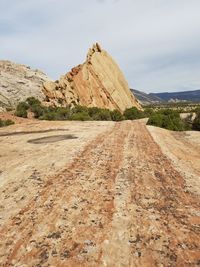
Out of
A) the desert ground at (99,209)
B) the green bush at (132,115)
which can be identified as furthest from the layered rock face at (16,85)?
the desert ground at (99,209)

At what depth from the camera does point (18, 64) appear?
5305 inches

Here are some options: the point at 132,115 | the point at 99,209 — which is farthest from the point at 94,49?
the point at 99,209

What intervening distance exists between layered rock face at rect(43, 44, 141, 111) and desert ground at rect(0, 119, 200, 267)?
70948 millimetres

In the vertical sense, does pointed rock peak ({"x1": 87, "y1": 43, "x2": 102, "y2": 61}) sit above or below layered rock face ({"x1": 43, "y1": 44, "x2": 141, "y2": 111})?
above

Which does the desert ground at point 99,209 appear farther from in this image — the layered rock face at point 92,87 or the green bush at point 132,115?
the layered rock face at point 92,87

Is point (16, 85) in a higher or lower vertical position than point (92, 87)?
higher

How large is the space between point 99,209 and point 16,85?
102678mm

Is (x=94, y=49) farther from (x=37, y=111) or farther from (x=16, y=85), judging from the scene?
(x=37, y=111)

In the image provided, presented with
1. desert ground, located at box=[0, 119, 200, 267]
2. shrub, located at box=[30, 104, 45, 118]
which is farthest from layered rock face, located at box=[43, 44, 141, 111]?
desert ground, located at box=[0, 119, 200, 267]

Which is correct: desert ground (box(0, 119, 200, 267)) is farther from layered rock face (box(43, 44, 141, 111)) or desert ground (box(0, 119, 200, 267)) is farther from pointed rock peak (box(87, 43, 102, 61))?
pointed rock peak (box(87, 43, 102, 61))

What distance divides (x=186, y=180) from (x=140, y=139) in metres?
11.0

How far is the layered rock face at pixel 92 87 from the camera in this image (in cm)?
8906

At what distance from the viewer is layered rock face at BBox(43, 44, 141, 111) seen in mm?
89062

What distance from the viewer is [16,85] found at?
10862 centimetres
